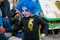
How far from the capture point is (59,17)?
5.47m

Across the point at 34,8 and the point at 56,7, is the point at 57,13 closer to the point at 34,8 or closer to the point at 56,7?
the point at 56,7

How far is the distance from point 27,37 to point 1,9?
0.90 meters

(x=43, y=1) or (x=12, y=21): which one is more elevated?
(x=43, y=1)

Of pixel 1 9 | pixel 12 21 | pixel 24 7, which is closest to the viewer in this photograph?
pixel 24 7

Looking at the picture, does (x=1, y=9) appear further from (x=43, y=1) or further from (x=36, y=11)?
(x=43, y=1)

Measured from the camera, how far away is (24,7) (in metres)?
2.38

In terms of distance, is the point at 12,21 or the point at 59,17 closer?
the point at 12,21

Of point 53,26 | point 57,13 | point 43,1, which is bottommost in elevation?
point 53,26

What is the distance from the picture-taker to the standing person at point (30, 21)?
7.84 feet

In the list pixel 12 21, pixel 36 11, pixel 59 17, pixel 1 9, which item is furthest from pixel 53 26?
pixel 36 11

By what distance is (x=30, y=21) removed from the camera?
8.02ft

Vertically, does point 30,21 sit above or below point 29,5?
Answer: below

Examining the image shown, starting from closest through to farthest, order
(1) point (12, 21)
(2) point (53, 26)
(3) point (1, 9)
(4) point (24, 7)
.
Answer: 1. (4) point (24, 7)
2. (3) point (1, 9)
3. (1) point (12, 21)
4. (2) point (53, 26)

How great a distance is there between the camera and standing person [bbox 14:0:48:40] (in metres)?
2.39
